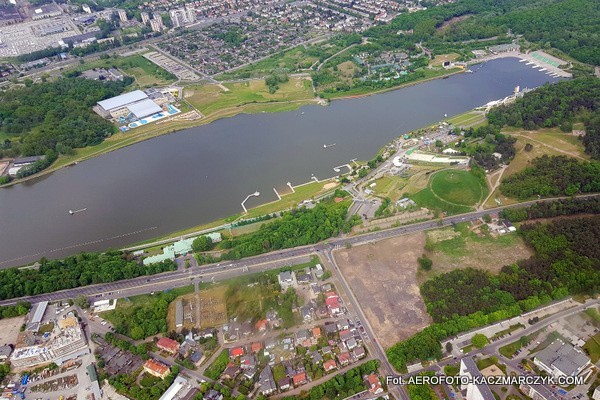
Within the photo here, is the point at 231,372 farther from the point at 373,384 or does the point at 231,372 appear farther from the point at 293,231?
the point at 293,231

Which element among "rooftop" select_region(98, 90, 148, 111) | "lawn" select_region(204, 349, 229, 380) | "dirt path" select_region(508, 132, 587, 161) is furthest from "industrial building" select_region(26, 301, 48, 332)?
"dirt path" select_region(508, 132, 587, 161)

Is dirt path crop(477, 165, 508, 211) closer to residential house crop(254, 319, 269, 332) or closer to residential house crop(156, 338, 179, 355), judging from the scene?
residential house crop(254, 319, 269, 332)

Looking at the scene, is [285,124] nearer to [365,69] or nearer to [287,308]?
[365,69]

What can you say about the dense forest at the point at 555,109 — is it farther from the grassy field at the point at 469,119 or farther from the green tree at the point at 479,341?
the green tree at the point at 479,341

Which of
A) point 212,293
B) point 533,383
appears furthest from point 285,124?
point 533,383

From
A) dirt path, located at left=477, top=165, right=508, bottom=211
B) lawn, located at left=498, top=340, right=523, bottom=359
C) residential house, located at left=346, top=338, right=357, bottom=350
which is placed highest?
residential house, located at left=346, top=338, right=357, bottom=350

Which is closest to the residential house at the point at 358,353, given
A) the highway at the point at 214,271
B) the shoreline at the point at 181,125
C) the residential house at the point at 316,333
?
the residential house at the point at 316,333
